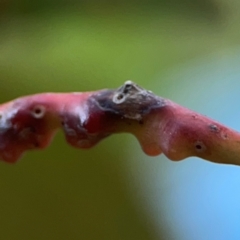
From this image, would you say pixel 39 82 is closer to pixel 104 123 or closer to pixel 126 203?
pixel 126 203

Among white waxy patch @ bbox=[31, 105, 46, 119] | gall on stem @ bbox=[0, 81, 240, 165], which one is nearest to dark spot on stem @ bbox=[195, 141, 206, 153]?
gall on stem @ bbox=[0, 81, 240, 165]

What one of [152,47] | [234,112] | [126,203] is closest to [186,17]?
[152,47]

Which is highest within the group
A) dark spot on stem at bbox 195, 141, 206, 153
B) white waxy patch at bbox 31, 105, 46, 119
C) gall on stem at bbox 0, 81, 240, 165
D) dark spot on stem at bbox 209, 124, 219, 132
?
white waxy patch at bbox 31, 105, 46, 119

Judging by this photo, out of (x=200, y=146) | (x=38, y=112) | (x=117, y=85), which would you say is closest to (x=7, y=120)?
(x=38, y=112)

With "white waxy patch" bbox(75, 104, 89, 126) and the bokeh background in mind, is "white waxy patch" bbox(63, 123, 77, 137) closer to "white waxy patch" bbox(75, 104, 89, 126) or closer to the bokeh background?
"white waxy patch" bbox(75, 104, 89, 126)

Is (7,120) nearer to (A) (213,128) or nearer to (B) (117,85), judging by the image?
(A) (213,128)

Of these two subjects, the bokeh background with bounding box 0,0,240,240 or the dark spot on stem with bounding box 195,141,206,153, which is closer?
the dark spot on stem with bounding box 195,141,206,153

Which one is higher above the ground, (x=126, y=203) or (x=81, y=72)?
(x=81, y=72)

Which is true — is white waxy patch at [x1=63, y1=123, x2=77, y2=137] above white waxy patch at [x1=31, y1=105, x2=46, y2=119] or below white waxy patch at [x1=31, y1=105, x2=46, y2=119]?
below
